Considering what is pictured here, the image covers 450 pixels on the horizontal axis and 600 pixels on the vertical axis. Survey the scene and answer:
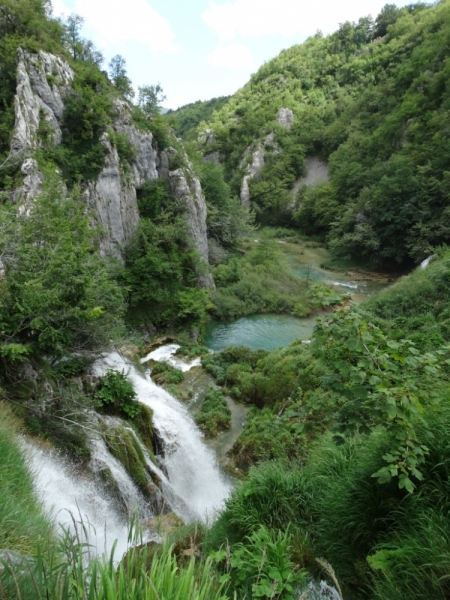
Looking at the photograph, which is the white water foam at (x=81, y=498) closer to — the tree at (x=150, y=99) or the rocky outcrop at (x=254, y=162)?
the tree at (x=150, y=99)

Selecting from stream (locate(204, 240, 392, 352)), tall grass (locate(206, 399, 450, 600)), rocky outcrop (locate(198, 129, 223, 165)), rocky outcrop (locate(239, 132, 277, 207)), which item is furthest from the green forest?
rocky outcrop (locate(198, 129, 223, 165))

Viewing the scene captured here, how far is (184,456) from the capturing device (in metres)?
9.80

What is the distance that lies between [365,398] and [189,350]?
1467cm

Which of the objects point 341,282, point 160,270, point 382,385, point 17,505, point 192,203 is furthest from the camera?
point 341,282

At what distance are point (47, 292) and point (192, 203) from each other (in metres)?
18.8

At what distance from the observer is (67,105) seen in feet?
55.9

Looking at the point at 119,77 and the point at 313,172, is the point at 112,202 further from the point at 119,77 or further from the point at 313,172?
the point at 313,172

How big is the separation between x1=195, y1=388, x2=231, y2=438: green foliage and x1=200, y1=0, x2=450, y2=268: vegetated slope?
23.8 m

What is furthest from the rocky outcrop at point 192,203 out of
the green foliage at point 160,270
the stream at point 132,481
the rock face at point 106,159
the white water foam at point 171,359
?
the stream at point 132,481

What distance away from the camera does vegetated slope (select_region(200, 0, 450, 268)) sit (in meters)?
30.3

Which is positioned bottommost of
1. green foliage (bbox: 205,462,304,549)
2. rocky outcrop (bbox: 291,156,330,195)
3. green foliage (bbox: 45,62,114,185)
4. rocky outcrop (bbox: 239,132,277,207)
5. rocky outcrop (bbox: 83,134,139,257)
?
green foliage (bbox: 205,462,304,549)

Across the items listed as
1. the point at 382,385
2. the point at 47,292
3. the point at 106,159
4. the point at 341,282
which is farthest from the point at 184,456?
the point at 341,282

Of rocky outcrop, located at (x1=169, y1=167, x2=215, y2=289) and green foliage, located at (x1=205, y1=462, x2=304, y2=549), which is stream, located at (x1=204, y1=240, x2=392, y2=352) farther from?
green foliage, located at (x1=205, y1=462, x2=304, y2=549)

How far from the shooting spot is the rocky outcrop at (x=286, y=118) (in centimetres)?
6153
